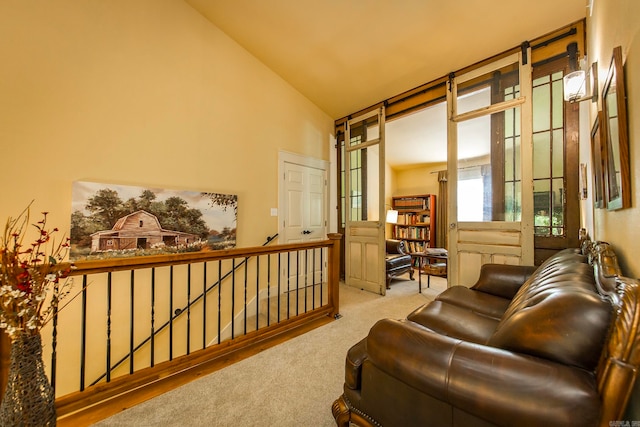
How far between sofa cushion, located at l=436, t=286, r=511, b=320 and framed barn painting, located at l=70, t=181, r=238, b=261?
2605mm

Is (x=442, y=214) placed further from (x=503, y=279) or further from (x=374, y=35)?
(x=374, y=35)

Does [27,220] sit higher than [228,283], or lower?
higher

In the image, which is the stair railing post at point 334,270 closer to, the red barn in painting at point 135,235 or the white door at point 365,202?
the white door at point 365,202

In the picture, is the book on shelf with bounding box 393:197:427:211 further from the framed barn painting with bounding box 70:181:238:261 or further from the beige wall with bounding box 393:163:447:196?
the framed barn painting with bounding box 70:181:238:261

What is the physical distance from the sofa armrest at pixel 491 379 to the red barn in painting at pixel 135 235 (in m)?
2.67

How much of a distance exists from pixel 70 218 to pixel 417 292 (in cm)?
425

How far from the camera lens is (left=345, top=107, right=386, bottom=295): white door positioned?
12.2ft

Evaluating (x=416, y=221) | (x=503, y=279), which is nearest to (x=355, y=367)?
(x=503, y=279)

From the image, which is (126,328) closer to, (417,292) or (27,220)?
(27,220)

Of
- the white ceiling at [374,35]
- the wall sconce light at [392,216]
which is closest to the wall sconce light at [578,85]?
the white ceiling at [374,35]

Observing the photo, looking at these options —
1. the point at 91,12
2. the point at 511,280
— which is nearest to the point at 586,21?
the point at 511,280

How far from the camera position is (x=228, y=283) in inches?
128

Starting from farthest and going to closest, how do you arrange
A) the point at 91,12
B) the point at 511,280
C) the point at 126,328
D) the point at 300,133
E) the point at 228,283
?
the point at 300,133 → the point at 228,283 → the point at 126,328 → the point at 91,12 → the point at 511,280

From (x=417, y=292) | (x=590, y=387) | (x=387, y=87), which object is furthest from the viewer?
(x=417, y=292)
